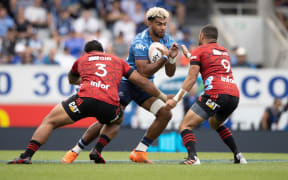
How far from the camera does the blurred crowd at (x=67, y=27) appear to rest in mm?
17047

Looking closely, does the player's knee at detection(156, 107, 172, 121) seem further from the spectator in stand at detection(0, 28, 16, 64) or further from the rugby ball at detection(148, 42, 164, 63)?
the spectator in stand at detection(0, 28, 16, 64)

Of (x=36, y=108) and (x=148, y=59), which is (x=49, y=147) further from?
(x=148, y=59)

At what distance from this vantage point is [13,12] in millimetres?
18750

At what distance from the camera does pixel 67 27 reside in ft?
60.7

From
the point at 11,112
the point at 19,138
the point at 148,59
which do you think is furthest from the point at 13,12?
the point at 148,59

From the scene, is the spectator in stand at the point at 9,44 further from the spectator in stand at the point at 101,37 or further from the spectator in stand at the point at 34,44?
the spectator in stand at the point at 101,37

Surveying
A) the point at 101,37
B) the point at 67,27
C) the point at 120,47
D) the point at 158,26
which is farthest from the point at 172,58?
the point at 67,27

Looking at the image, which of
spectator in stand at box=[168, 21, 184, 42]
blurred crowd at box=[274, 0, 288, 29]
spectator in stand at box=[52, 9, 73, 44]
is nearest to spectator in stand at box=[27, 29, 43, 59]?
spectator in stand at box=[52, 9, 73, 44]

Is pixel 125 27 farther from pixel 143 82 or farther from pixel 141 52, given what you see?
pixel 143 82

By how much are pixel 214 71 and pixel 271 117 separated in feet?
23.8

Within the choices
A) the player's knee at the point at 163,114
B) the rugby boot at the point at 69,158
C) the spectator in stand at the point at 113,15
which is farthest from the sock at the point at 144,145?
the spectator in stand at the point at 113,15

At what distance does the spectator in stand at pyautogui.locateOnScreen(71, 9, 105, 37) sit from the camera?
730 inches

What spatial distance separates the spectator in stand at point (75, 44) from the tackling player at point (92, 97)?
8918 mm

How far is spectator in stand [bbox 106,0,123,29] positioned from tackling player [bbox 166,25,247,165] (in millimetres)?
10764
